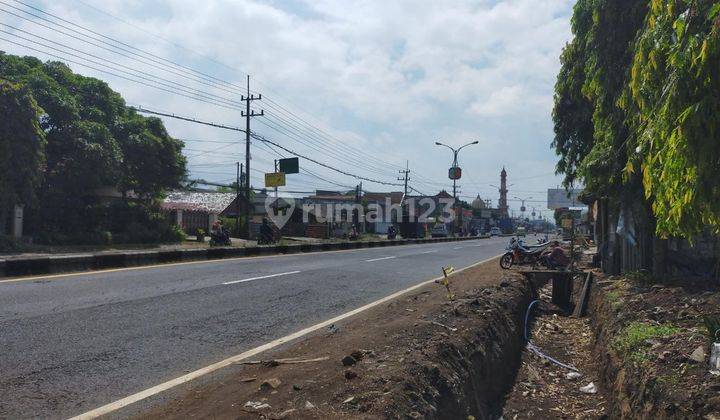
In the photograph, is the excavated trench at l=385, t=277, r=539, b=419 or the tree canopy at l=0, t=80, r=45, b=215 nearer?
the excavated trench at l=385, t=277, r=539, b=419

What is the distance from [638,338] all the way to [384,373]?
325cm

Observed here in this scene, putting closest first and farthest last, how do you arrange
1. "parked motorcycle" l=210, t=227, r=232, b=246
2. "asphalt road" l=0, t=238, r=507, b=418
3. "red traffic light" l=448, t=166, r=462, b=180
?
"asphalt road" l=0, t=238, r=507, b=418 → "parked motorcycle" l=210, t=227, r=232, b=246 → "red traffic light" l=448, t=166, r=462, b=180

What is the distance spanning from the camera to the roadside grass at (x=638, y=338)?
232 inches

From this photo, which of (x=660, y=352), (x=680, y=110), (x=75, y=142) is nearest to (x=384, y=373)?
(x=660, y=352)

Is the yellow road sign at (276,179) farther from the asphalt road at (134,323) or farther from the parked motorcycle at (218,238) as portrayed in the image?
the asphalt road at (134,323)

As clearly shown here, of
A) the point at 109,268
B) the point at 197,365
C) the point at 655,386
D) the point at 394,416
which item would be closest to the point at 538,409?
the point at 655,386

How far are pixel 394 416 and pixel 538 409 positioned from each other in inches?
144

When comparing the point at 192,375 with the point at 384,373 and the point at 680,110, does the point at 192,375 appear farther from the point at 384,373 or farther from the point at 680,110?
the point at 680,110

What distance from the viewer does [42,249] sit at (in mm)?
26422

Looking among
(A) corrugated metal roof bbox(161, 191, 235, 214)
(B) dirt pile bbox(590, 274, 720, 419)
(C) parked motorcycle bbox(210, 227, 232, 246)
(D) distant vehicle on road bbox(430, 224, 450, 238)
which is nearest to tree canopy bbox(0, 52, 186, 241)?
(C) parked motorcycle bbox(210, 227, 232, 246)

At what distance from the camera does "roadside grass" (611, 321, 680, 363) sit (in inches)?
232

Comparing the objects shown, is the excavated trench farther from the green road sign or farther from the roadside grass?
the green road sign

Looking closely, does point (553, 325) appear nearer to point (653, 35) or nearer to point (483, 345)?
point (483, 345)

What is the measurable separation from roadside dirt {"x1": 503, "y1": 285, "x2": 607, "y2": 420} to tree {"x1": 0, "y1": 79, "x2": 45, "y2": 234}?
23.8 meters
